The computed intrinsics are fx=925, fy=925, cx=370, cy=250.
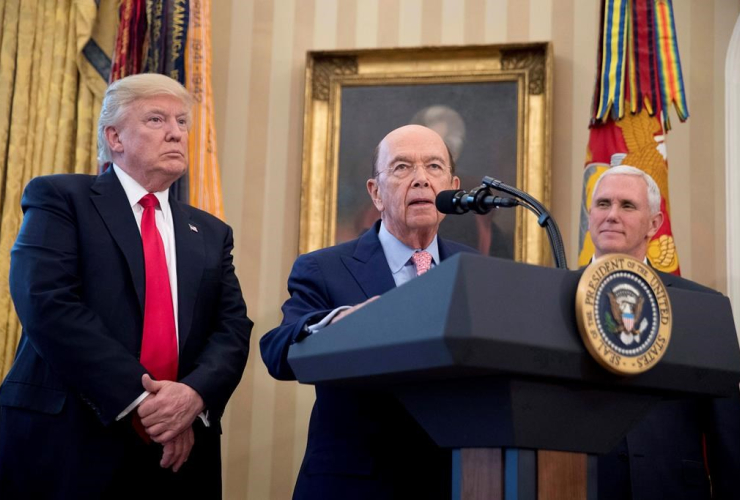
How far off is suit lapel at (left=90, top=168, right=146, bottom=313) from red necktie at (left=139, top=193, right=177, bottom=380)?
3cm

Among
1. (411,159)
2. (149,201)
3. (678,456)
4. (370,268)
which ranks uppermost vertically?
(411,159)

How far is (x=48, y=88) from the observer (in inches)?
192

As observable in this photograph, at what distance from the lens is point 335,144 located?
15.9ft

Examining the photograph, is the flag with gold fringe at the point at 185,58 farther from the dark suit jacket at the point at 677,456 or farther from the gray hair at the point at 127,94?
the dark suit jacket at the point at 677,456

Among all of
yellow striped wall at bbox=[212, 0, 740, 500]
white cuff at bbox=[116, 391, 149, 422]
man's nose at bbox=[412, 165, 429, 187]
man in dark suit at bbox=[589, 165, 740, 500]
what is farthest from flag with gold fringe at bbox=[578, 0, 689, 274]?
white cuff at bbox=[116, 391, 149, 422]

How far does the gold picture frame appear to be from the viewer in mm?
4590

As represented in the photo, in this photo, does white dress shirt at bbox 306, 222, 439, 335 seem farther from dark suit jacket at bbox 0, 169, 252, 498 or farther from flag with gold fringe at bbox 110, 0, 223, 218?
flag with gold fringe at bbox 110, 0, 223, 218

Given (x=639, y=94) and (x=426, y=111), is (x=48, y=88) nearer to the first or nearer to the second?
(x=426, y=111)

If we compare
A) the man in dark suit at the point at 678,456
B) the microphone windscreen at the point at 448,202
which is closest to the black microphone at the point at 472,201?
the microphone windscreen at the point at 448,202

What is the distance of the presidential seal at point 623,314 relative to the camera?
4.75 ft

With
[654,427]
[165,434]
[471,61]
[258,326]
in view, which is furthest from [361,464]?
[471,61]

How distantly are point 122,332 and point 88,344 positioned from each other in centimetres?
14

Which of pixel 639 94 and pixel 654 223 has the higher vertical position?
pixel 639 94

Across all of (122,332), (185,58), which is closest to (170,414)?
(122,332)
